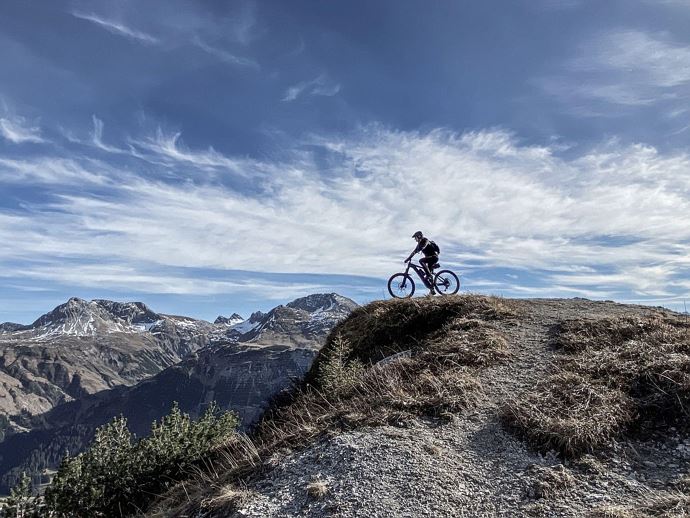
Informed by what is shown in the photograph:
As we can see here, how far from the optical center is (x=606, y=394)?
11.1 m

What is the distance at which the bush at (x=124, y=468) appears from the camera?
39.4 feet

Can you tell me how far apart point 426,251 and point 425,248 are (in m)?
0.23

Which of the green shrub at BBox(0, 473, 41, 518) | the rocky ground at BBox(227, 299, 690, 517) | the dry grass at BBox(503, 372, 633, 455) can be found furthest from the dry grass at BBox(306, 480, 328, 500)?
the green shrub at BBox(0, 473, 41, 518)

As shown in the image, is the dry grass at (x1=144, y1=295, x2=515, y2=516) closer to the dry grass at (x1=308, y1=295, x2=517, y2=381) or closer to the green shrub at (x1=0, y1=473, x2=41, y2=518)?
the dry grass at (x1=308, y1=295, x2=517, y2=381)

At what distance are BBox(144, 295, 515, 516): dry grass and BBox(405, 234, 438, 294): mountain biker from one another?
Result: 22.1ft

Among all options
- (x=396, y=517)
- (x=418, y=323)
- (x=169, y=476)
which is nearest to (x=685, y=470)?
(x=396, y=517)

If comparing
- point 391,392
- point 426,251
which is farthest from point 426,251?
point 391,392

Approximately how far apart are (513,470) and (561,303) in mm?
15412

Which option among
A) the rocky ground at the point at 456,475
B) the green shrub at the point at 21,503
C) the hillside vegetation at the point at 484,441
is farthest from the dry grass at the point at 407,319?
the green shrub at the point at 21,503

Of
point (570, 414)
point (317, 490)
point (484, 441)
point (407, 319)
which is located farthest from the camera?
point (407, 319)

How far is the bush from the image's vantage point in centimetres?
1202

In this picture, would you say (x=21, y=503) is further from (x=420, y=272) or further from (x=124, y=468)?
(x=420, y=272)

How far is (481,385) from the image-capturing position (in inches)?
497

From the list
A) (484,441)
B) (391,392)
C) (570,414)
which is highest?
(570,414)
